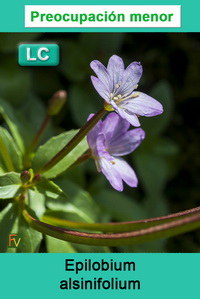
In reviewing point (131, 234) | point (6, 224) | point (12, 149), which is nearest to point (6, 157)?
point (12, 149)

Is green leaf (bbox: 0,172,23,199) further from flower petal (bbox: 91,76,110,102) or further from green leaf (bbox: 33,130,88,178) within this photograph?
flower petal (bbox: 91,76,110,102)

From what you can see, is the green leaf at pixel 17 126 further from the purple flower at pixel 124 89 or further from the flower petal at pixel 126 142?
the purple flower at pixel 124 89

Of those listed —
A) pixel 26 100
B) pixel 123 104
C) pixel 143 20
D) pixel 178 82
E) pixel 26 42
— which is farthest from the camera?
pixel 178 82

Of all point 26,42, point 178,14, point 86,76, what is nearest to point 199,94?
point 86,76

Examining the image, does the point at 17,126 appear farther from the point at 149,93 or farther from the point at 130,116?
the point at 149,93

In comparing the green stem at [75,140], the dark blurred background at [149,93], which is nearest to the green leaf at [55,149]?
the green stem at [75,140]

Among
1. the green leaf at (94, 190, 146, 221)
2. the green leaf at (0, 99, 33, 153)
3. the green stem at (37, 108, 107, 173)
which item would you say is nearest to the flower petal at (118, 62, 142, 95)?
the green stem at (37, 108, 107, 173)
